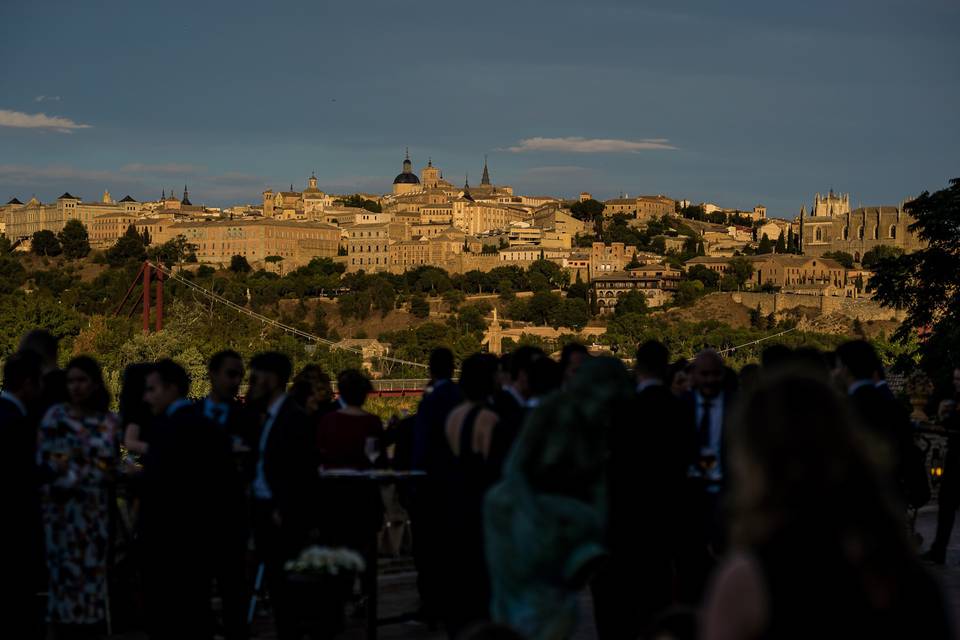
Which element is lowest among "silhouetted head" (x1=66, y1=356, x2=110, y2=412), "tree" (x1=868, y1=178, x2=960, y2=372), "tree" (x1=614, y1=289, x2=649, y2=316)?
"tree" (x1=614, y1=289, x2=649, y2=316)

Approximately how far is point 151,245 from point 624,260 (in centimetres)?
4762

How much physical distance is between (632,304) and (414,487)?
100 metres

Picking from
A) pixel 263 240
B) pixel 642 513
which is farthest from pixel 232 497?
pixel 263 240

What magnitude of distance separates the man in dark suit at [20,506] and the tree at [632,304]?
99.7 meters

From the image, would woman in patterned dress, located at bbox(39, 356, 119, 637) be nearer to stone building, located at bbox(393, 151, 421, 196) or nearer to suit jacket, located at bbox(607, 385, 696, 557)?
suit jacket, located at bbox(607, 385, 696, 557)

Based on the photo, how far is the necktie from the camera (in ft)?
20.3

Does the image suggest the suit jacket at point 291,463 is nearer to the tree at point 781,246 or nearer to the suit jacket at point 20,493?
the suit jacket at point 20,493

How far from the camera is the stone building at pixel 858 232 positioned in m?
132

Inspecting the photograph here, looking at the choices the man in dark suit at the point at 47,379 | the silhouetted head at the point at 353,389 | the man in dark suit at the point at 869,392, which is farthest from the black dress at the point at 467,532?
the man in dark suit at the point at 869,392

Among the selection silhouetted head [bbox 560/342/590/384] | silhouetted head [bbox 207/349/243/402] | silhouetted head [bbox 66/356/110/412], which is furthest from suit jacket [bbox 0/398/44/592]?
silhouetted head [bbox 560/342/590/384]

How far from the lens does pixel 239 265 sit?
127812 millimetres

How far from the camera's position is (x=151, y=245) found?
13675cm

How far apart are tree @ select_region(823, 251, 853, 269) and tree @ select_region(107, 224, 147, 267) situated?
63918 mm

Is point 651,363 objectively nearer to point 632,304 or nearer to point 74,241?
point 632,304
